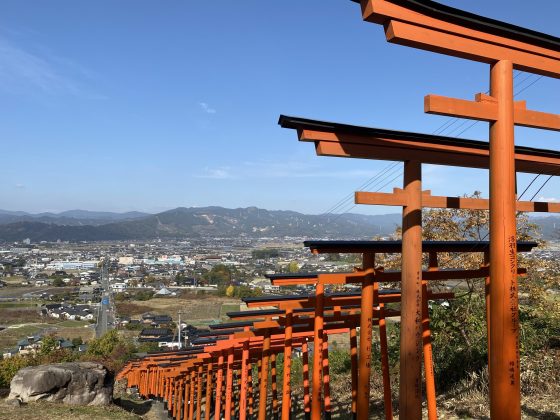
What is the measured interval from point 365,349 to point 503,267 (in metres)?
2.43

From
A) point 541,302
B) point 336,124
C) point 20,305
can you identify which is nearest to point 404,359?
point 336,124

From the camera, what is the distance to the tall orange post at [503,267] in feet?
10.3

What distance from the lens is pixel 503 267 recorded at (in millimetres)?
3172

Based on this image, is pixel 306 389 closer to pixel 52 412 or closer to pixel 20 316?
pixel 52 412

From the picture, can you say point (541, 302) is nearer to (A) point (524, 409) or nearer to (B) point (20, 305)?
(A) point (524, 409)

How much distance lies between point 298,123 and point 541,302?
31.6 ft

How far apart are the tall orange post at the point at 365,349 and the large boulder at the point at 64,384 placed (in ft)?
30.7

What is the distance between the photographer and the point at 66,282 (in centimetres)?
9719

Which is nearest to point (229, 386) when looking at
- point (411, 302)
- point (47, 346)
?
point (411, 302)

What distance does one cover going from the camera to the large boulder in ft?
36.9

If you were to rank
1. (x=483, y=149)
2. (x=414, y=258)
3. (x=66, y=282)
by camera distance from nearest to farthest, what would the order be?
(x=414, y=258) → (x=483, y=149) → (x=66, y=282)

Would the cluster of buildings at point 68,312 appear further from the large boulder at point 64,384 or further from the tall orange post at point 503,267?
the tall orange post at point 503,267

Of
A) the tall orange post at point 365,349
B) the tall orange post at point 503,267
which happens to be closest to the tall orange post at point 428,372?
the tall orange post at point 365,349

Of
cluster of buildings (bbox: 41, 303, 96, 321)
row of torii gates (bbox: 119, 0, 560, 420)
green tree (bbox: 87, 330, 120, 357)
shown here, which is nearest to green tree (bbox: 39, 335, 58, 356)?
green tree (bbox: 87, 330, 120, 357)
